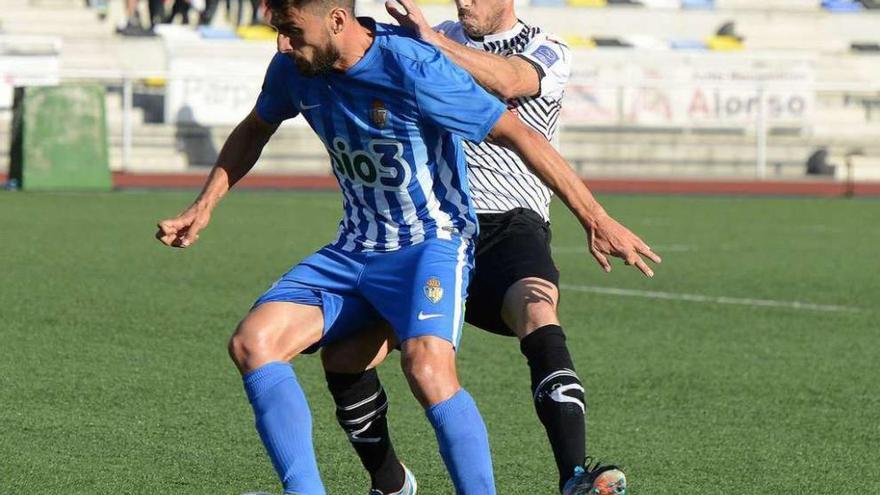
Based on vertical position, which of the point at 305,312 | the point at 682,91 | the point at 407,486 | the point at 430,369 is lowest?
the point at 682,91

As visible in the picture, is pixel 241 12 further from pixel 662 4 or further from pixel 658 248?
pixel 658 248

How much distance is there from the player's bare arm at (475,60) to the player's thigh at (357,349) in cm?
83

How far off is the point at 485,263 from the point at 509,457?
0.86m

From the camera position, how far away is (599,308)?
11094 mm

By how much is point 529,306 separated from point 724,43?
25621mm

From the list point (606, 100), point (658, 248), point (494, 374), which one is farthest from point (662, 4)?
point (494, 374)

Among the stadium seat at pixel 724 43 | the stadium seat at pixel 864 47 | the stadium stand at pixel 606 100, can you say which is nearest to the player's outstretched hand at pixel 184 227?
Answer: the stadium stand at pixel 606 100

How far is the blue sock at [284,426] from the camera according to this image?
16.6ft

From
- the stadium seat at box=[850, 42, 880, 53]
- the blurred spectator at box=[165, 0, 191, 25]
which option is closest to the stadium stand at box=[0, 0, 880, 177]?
the blurred spectator at box=[165, 0, 191, 25]

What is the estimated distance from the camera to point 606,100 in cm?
2638

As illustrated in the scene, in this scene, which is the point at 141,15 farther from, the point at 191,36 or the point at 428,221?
the point at 428,221

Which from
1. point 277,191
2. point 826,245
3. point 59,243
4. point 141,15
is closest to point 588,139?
point 277,191

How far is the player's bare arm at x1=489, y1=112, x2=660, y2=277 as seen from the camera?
200 inches

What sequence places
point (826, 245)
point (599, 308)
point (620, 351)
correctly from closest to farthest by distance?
point (620, 351) → point (599, 308) → point (826, 245)
